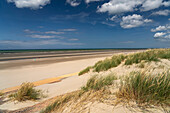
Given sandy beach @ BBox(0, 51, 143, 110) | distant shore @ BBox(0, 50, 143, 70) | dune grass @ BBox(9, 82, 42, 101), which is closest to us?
dune grass @ BBox(9, 82, 42, 101)

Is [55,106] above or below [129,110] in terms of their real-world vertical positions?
below

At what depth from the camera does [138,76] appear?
8.80 ft

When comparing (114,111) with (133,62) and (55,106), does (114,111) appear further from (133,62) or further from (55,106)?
(133,62)

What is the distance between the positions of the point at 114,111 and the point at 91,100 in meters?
0.69

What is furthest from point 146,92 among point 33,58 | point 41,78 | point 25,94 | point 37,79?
point 33,58

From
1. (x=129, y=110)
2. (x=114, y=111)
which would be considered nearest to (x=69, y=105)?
(x=114, y=111)

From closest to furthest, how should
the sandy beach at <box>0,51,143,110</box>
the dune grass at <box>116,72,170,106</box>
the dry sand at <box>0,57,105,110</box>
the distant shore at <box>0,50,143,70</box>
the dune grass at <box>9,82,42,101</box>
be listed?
the dune grass at <box>116,72,170,106</box>
the dry sand at <box>0,57,105,110</box>
the dune grass at <box>9,82,42,101</box>
the sandy beach at <box>0,51,143,110</box>
the distant shore at <box>0,50,143,70</box>

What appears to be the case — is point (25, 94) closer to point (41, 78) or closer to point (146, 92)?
point (146, 92)

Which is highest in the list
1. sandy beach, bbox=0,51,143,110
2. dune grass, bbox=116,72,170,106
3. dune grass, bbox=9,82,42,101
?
dune grass, bbox=116,72,170,106

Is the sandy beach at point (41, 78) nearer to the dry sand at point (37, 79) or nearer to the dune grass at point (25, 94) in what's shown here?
the dry sand at point (37, 79)

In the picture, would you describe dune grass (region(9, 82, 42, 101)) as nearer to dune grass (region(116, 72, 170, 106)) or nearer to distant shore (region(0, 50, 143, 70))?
dune grass (region(116, 72, 170, 106))

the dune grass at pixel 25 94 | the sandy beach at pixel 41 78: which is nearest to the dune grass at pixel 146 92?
the sandy beach at pixel 41 78

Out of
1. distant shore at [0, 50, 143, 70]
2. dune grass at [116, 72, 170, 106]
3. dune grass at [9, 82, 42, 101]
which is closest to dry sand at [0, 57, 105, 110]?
dune grass at [9, 82, 42, 101]

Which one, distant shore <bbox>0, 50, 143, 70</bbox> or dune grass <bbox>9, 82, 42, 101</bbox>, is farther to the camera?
distant shore <bbox>0, 50, 143, 70</bbox>
